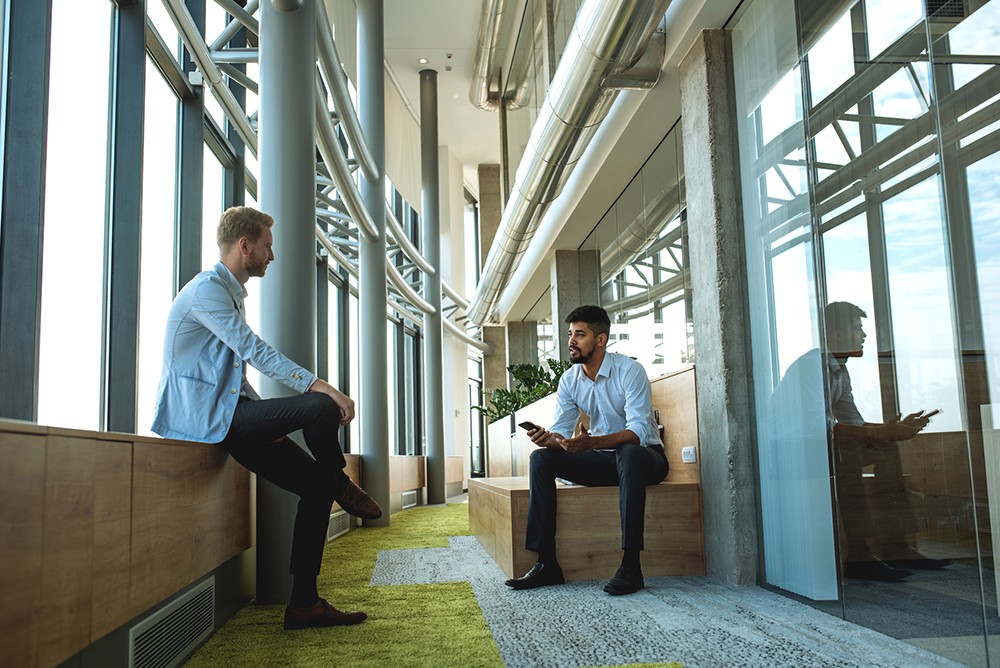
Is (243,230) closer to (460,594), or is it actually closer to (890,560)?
(460,594)

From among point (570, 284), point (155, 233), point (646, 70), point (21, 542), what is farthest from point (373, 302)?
point (21, 542)

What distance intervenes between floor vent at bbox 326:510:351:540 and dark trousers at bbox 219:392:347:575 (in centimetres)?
357

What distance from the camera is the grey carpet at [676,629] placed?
2.49 meters

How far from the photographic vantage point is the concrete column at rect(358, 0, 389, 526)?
8023 millimetres

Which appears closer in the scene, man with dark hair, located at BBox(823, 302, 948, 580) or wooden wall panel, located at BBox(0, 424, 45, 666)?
wooden wall panel, located at BBox(0, 424, 45, 666)

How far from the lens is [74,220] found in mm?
3543

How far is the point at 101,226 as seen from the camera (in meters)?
3.87

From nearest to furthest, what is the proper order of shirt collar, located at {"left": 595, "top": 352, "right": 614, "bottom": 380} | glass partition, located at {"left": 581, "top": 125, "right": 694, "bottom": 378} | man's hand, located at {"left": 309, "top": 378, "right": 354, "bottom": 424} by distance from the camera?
man's hand, located at {"left": 309, "top": 378, "right": 354, "bottom": 424} → shirt collar, located at {"left": 595, "top": 352, "right": 614, "bottom": 380} → glass partition, located at {"left": 581, "top": 125, "right": 694, "bottom": 378}

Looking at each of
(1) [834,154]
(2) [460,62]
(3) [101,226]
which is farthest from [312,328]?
(2) [460,62]

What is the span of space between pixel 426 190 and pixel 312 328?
852 centimetres

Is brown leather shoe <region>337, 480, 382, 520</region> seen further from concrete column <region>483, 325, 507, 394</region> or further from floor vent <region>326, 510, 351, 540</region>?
concrete column <region>483, 325, 507, 394</region>

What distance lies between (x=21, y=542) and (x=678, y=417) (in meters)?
3.56

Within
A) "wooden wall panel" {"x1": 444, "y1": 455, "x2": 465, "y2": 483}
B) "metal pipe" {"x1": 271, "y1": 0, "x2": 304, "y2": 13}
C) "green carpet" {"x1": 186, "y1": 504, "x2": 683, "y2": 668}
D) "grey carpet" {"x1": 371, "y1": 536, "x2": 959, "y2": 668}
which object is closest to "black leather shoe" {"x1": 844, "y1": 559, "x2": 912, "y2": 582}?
"grey carpet" {"x1": 371, "y1": 536, "x2": 959, "y2": 668}

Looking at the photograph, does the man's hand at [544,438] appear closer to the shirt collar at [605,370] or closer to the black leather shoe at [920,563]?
the shirt collar at [605,370]
